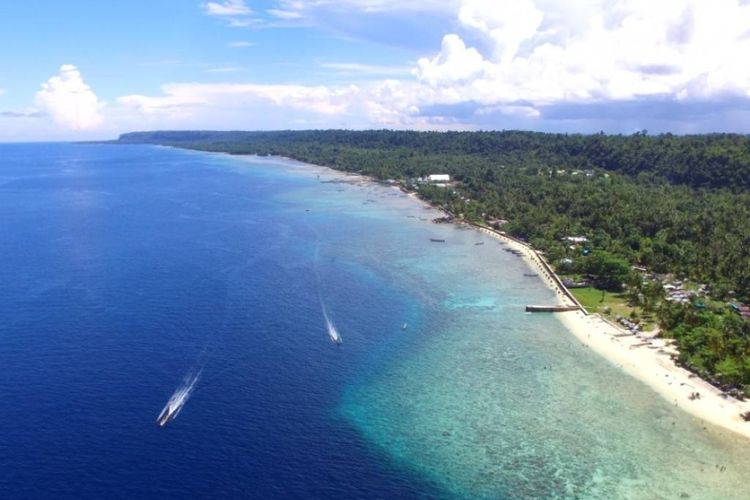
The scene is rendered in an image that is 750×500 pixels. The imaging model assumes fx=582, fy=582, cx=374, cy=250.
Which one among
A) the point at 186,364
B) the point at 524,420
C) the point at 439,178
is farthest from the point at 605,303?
the point at 439,178

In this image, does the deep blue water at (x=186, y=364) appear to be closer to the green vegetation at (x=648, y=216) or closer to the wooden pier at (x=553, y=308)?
the wooden pier at (x=553, y=308)

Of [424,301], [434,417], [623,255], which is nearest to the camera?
[434,417]

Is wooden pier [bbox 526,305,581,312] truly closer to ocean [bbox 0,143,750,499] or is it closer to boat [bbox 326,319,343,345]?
ocean [bbox 0,143,750,499]

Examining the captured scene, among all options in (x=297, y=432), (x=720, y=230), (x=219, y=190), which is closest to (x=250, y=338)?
(x=297, y=432)

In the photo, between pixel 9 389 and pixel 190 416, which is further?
pixel 9 389

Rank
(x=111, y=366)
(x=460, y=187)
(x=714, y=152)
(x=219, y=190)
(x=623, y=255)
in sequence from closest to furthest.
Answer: (x=111, y=366) < (x=623, y=255) < (x=714, y=152) < (x=460, y=187) < (x=219, y=190)

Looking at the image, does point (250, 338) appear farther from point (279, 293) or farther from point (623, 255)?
point (623, 255)

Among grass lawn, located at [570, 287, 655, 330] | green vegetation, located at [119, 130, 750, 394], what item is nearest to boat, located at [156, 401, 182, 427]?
green vegetation, located at [119, 130, 750, 394]

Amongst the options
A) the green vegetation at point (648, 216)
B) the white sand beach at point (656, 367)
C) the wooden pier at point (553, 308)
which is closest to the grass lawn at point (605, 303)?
the green vegetation at point (648, 216)

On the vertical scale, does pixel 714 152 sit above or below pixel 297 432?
above
